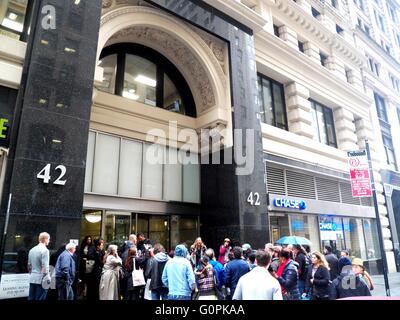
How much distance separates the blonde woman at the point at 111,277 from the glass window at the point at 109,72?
6550 mm

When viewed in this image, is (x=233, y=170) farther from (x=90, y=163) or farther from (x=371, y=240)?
(x=371, y=240)

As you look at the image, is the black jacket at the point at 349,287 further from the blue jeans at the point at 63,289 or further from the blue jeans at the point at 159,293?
the blue jeans at the point at 63,289

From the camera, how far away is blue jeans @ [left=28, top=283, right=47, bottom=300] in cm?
646

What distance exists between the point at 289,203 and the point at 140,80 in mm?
8604

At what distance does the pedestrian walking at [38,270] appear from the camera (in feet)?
21.2

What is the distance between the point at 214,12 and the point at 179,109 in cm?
432

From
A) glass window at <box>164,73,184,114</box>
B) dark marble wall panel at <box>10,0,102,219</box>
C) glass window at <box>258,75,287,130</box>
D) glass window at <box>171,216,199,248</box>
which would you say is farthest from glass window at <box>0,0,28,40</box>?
glass window at <box>258,75,287,130</box>

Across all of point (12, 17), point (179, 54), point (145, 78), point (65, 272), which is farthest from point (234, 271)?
point (179, 54)

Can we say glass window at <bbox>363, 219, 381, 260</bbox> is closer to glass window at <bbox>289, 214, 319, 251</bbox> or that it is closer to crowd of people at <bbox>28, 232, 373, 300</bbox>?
glass window at <bbox>289, 214, 319, 251</bbox>

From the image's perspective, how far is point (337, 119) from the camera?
20.7m

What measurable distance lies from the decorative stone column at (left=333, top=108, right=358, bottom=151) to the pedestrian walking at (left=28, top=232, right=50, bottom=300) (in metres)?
18.5

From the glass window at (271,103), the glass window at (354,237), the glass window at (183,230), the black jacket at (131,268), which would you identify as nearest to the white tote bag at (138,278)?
the black jacket at (131,268)

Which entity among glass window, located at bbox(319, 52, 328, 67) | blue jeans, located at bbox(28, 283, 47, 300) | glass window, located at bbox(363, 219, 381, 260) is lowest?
blue jeans, located at bbox(28, 283, 47, 300)
